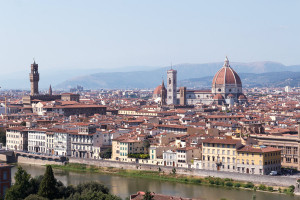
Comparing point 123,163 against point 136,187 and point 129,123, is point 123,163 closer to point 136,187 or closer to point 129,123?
point 136,187

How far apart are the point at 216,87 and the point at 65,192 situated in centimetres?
8684

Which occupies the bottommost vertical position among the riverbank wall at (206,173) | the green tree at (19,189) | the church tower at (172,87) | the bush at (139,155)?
the riverbank wall at (206,173)

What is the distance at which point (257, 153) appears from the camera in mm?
37219

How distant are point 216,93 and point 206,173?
7534 cm

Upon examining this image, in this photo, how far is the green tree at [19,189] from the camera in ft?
88.1

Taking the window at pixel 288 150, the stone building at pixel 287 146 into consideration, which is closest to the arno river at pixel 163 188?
the stone building at pixel 287 146

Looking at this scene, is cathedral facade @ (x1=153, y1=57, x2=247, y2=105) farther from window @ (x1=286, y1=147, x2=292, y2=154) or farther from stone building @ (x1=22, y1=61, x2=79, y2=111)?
window @ (x1=286, y1=147, x2=292, y2=154)

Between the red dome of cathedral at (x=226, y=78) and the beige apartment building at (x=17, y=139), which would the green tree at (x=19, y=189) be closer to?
the beige apartment building at (x=17, y=139)

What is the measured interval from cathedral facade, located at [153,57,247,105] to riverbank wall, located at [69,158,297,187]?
6186cm

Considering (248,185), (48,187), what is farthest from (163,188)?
(48,187)

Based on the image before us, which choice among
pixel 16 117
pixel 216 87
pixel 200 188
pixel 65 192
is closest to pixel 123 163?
pixel 200 188

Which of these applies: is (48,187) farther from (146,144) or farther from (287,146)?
(287,146)

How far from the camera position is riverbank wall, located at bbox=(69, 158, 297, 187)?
35.0 meters

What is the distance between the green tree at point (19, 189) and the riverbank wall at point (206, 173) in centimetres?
1321
